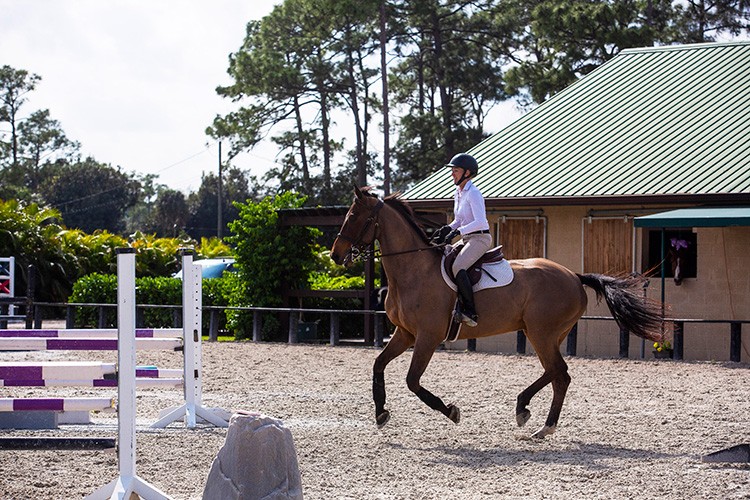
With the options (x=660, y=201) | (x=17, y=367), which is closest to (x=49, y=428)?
(x=17, y=367)

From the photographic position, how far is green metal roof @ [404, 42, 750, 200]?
67.4 ft

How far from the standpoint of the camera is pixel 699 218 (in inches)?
710

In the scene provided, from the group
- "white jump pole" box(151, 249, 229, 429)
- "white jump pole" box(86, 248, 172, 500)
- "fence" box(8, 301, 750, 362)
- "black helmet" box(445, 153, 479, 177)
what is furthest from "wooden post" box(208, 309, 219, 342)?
"white jump pole" box(86, 248, 172, 500)

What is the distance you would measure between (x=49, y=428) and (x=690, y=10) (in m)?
34.3

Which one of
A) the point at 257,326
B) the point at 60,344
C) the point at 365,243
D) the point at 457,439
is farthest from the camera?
the point at 257,326

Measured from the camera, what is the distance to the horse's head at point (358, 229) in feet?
34.9

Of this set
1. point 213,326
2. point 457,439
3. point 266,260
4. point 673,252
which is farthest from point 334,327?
point 457,439

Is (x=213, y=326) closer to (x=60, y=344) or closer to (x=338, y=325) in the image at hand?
(x=338, y=325)

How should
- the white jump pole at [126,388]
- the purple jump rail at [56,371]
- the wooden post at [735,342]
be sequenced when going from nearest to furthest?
the white jump pole at [126,388] < the purple jump rail at [56,371] < the wooden post at [735,342]

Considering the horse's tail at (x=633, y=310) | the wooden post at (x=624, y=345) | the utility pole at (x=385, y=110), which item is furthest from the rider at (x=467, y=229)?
the utility pole at (x=385, y=110)

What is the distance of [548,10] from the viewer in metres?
36.1

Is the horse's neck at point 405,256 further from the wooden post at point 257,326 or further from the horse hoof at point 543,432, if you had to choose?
the wooden post at point 257,326

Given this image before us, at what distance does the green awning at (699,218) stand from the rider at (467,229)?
858 cm

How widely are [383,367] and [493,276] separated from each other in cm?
141
